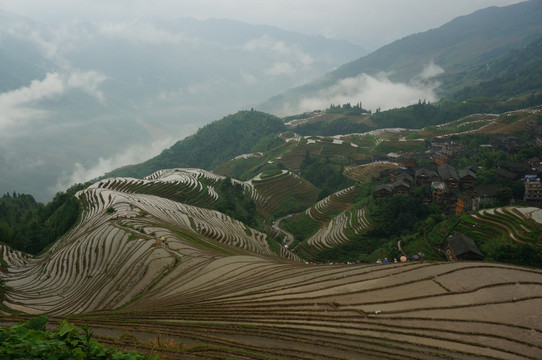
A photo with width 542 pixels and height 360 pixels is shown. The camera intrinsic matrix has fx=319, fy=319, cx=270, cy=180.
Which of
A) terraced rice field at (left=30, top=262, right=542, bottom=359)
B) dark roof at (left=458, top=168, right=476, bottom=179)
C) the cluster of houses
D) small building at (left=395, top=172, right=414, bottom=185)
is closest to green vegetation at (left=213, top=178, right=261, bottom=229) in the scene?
the cluster of houses

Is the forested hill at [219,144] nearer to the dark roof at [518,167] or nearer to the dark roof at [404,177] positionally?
the dark roof at [404,177]

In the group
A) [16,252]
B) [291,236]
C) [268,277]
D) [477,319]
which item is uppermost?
[16,252]

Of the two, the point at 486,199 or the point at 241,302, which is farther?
the point at 486,199

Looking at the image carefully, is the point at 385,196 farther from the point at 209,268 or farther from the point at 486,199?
the point at 209,268

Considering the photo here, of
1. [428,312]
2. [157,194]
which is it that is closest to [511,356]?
[428,312]

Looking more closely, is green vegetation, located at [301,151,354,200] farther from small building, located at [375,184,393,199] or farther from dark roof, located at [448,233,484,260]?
dark roof, located at [448,233,484,260]
